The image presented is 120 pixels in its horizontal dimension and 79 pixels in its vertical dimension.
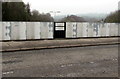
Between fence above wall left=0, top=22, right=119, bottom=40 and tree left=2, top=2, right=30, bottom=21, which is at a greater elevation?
tree left=2, top=2, right=30, bottom=21

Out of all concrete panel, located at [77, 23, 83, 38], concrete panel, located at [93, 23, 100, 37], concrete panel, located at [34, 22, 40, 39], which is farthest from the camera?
concrete panel, located at [93, 23, 100, 37]

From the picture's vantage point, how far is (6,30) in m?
23.2

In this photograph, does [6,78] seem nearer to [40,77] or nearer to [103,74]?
[40,77]

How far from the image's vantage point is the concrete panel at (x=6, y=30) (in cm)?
2295

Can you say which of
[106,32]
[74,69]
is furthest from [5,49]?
[106,32]

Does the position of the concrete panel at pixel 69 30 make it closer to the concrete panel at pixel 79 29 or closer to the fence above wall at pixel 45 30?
the fence above wall at pixel 45 30

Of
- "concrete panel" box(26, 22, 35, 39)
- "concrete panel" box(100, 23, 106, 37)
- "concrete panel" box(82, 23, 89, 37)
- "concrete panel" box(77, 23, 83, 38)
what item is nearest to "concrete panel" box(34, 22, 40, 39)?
"concrete panel" box(26, 22, 35, 39)

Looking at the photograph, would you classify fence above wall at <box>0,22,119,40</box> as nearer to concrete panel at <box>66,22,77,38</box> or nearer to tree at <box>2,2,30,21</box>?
concrete panel at <box>66,22,77,38</box>

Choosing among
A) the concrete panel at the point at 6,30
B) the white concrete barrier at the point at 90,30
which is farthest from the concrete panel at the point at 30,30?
the white concrete barrier at the point at 90,30

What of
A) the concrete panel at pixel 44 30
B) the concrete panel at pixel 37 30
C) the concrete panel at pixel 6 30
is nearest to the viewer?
the concrete panel at pixel 6 30

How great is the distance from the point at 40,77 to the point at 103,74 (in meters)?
2.69

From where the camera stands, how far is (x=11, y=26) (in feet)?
76.9

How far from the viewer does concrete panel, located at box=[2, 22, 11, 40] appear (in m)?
Result: 23.0

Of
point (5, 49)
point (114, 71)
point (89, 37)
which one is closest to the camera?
point (114, 71)
